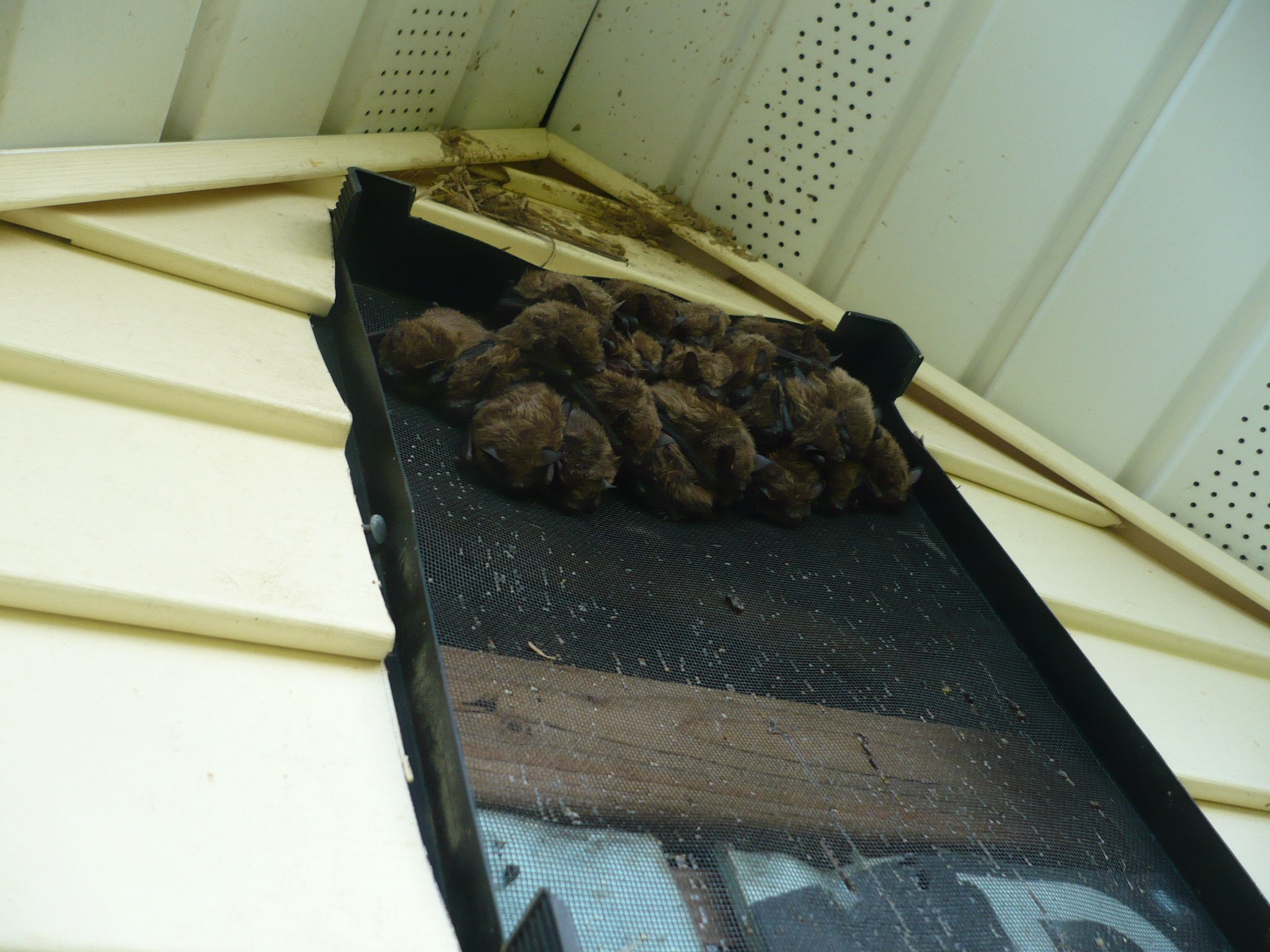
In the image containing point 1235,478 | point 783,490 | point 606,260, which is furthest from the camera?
point 606,260

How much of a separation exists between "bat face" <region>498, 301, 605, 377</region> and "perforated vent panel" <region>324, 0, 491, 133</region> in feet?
4.03

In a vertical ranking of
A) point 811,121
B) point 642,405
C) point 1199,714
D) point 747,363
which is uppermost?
point 811,121

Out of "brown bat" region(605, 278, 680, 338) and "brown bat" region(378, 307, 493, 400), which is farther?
"brown bat" region(605, 278, 680, 338)

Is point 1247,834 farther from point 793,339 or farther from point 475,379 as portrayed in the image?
point 475,379

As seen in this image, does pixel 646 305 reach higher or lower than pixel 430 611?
higher

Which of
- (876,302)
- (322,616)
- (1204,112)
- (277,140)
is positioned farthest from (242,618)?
(1204,112)

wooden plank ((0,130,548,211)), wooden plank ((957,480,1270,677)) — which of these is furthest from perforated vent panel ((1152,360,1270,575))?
wooden plank ((0,130,548,211))

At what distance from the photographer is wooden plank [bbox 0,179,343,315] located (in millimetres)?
2012

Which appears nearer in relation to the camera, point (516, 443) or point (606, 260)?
point (516, 443)

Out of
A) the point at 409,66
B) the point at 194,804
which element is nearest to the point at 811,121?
the point at 409,66

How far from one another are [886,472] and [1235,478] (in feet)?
4.41

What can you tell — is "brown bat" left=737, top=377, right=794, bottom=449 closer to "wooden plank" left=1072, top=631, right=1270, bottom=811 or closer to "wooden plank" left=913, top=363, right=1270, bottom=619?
"wooden plank" left=1072, top=631, right=1270, bottom=811

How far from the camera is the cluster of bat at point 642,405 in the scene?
2.07 metres

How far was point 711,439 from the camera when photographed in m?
2.33
